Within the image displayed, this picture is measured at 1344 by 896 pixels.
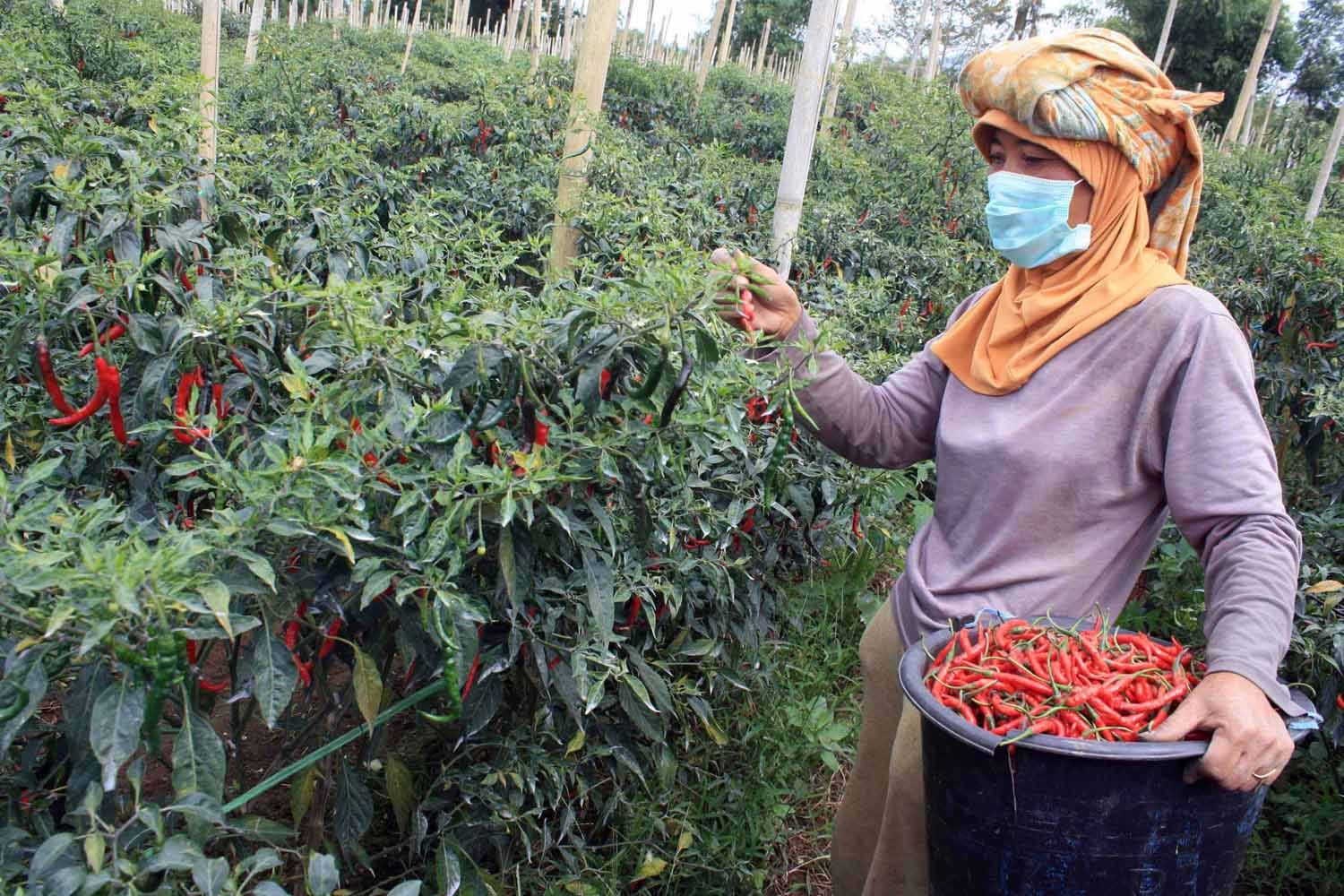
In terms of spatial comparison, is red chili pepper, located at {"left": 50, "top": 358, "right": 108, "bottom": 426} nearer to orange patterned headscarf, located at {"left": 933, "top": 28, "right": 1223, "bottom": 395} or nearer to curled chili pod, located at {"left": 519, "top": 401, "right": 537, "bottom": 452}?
curled chili pod, located at {"left": 519, "top": 401, "right": 537, "bottom": 452}

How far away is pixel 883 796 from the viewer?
2164 mm

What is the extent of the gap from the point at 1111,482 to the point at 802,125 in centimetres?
221

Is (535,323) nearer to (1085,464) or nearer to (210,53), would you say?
(1085,464)

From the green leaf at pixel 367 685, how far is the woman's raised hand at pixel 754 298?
0.76 meters

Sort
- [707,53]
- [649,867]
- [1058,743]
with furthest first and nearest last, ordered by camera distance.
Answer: [707,53], [649,867], [1058,743]

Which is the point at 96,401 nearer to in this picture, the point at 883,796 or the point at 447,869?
the point at 447,869

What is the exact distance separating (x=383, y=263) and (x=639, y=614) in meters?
1.12

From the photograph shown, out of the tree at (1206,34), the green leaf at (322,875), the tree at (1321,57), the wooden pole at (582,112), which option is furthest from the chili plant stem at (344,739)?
the tree at (1321,57)

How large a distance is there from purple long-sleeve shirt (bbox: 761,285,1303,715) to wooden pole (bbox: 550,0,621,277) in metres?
1.63

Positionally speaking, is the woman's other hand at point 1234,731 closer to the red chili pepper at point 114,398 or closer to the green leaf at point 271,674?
the green leaf at point 271,674

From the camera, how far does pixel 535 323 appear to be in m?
1.57

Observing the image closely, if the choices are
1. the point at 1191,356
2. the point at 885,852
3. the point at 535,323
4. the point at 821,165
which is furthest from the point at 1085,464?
the point at 821,165

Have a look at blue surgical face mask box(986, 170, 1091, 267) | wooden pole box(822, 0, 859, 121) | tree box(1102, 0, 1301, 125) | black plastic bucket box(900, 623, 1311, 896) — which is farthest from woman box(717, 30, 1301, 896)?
tree box(1102, 0, 1301, 125)

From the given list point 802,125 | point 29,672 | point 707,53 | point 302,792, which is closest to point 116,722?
point 29,672
